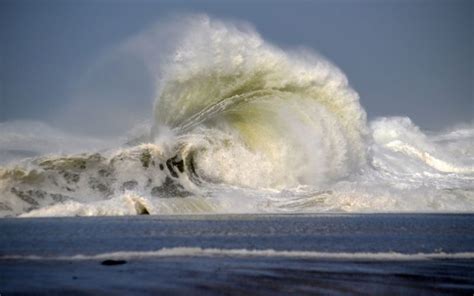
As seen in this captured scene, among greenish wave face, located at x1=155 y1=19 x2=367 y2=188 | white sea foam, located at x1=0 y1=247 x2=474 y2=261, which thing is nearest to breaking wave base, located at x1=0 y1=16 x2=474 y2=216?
greenish wave face, located at x1=155 y1=19 x2=367 y2=188

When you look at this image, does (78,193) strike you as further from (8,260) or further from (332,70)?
(332,70)

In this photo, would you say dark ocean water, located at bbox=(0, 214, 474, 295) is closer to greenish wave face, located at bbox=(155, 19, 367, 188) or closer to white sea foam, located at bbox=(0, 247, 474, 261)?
white sea foam, located at bbox=(0, 247, 474, 261)

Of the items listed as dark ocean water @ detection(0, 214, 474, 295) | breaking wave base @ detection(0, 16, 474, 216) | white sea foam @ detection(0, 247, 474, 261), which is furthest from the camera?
breaking wave base @ detection(0, 16, 474, 216)

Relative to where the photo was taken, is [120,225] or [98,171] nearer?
[120,225]

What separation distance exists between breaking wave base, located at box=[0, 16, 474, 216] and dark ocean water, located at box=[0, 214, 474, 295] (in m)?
4.93

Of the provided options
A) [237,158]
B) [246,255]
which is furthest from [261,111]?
[246,255]

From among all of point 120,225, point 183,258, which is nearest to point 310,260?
point 183,258

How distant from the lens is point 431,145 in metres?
49.2

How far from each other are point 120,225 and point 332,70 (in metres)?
18.3

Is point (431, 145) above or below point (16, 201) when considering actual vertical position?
above

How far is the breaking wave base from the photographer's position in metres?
22.4

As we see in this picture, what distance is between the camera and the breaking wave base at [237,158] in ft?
73.5

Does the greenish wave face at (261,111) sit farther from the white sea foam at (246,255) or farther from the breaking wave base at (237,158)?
the white sea foam at (246,255)

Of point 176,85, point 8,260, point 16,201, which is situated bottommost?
point 8,260
